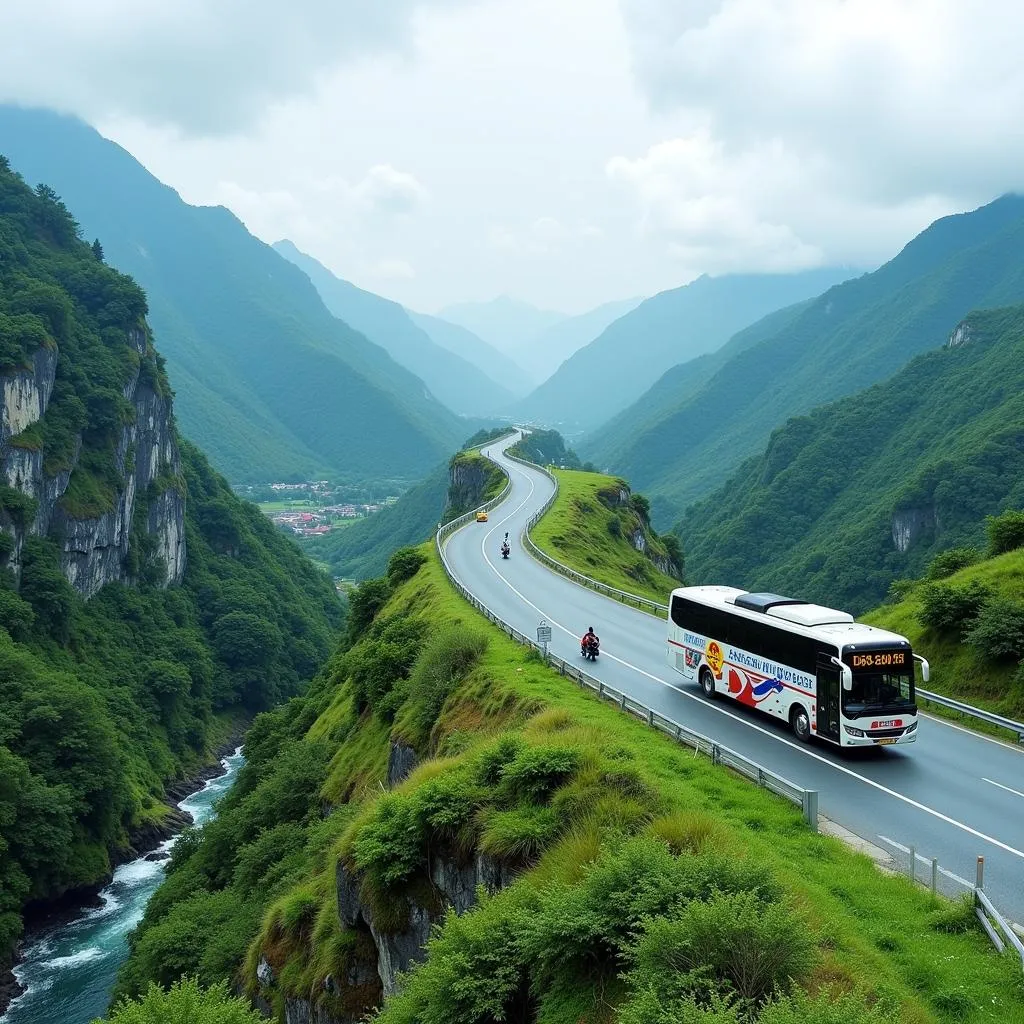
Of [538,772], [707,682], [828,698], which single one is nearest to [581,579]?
[707,682]

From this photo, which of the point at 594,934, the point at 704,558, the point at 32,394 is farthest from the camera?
the point at 704,558

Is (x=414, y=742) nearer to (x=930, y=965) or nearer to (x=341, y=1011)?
(x=341, y=1011)

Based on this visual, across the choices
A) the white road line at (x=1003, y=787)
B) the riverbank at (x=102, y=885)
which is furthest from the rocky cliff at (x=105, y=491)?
the white road line at (x=1003, y=787)

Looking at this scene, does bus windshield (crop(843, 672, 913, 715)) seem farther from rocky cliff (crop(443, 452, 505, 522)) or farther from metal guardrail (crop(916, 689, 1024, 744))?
rocky cliff (crop(443, 452, 505, 522))

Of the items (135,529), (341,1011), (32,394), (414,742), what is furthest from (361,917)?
(135,529)

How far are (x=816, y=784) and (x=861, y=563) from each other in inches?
4153

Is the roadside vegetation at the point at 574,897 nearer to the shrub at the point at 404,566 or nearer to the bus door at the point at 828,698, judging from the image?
the bus door at the point at 828,698

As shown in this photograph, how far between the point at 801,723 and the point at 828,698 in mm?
1476

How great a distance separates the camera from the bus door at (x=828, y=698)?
20.9 m

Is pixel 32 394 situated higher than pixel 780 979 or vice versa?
pixel 32 394

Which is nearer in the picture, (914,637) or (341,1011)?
(341,1011)

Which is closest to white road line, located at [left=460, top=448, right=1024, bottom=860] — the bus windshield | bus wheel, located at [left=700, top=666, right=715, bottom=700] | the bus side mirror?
bus wheel, located at [left=700, top=666, right=715, bottom=700]

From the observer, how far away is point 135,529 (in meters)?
106

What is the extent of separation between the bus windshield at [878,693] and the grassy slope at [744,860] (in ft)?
13.3
